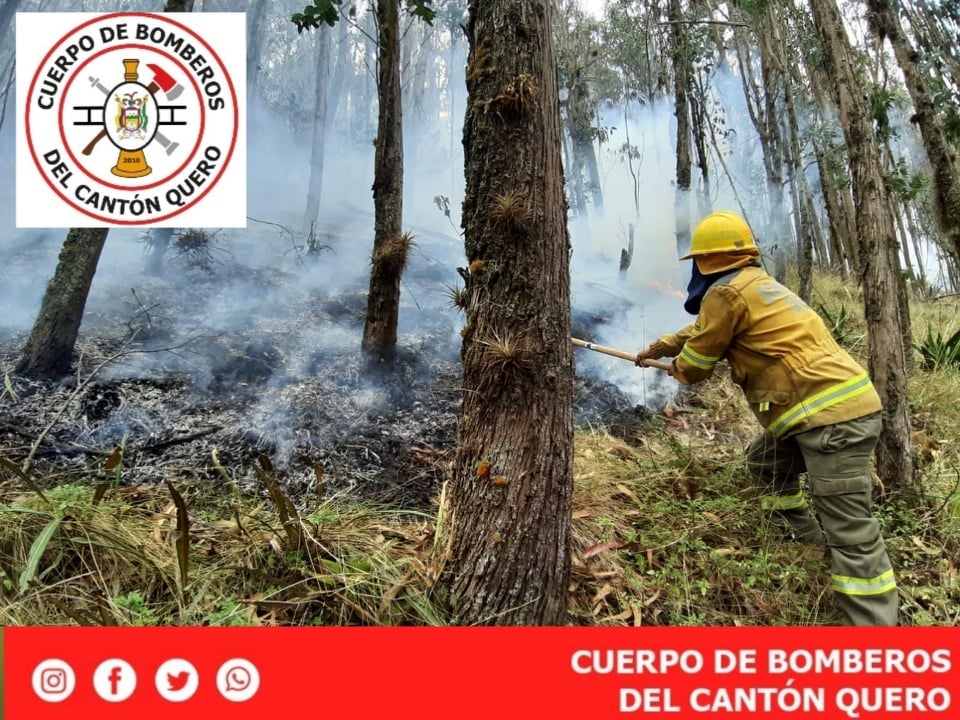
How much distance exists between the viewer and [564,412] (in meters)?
2.17

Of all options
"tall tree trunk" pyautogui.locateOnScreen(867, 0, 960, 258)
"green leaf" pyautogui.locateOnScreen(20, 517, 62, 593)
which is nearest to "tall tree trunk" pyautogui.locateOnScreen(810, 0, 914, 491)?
"tall tree trunk" pyautogui.locateOnScreen(867, 0, 960, 258)

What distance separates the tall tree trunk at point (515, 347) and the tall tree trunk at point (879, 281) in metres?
2.19

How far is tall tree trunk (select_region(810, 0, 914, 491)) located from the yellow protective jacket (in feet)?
2.56

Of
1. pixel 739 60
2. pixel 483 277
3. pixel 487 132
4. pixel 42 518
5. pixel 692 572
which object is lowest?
pixel 692 572

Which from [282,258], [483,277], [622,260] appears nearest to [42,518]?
[483,277]

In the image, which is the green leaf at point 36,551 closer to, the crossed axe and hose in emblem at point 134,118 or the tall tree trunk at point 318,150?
the crossed axe and hose in emblem at point 134,118

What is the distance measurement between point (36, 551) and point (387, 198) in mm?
3839

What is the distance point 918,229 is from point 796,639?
2023 cm

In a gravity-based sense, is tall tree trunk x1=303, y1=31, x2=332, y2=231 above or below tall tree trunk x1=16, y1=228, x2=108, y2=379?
above

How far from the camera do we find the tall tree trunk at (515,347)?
2.09 m

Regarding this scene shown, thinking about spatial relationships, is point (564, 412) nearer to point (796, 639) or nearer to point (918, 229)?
point (796, 639)

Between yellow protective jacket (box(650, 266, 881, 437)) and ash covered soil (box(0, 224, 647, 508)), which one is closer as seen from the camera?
yellow protective jacket (box(650, 266, 881, 437))

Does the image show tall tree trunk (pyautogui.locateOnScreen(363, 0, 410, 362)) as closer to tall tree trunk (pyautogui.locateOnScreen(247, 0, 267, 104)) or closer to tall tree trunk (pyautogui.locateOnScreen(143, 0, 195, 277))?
tall tree trunk (pyautogui.locateOnScreen(143, 0, 195, 277))

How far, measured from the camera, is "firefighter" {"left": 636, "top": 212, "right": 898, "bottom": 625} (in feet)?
8.01
